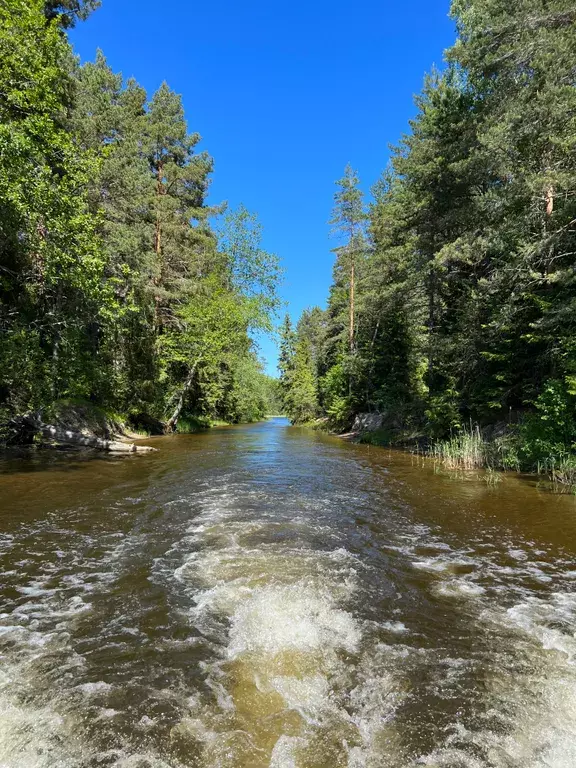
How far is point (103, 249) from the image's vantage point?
624 inches

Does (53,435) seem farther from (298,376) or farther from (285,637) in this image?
(298,376)

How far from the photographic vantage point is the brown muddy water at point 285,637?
2547mm

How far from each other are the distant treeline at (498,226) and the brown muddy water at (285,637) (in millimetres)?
5435

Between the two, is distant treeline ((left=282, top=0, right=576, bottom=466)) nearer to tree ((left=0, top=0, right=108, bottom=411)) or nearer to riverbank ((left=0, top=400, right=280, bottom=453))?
tree ((left=0, top=0, right=108, bottom=411))

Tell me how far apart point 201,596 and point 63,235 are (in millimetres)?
10727

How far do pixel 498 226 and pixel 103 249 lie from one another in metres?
14.4

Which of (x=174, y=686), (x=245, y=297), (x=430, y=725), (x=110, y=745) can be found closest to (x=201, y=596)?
(x=174, y=686)

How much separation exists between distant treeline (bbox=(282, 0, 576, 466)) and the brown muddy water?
5435 millimetres

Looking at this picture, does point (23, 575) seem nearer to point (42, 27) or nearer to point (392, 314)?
point (42, 27)

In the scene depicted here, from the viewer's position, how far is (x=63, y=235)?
11242 mm

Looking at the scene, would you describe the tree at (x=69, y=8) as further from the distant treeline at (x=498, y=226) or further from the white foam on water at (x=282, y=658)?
the white foam on water at (x=282, y=658)

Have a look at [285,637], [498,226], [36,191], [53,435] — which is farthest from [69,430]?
[498,226]

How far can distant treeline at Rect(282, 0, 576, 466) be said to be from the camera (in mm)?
10633

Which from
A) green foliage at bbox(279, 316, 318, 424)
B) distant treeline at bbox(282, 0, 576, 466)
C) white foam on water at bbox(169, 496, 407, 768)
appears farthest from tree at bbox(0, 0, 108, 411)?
green foliage at bbox(279, 316, 318, 424)
